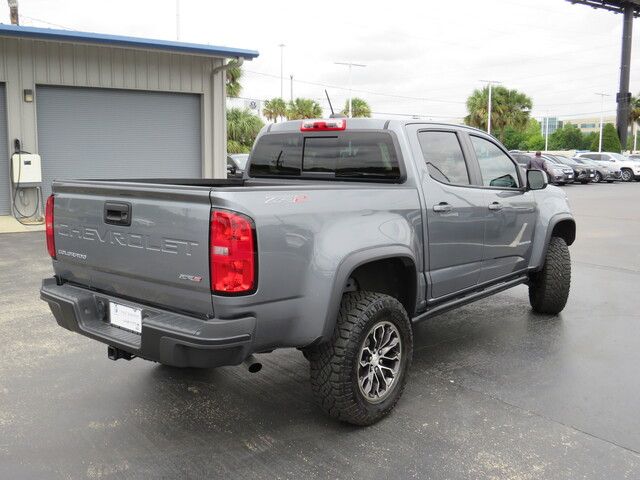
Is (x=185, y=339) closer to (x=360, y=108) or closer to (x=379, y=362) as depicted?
(x=379, y=362)

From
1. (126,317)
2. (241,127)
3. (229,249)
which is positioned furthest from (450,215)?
(241,127)

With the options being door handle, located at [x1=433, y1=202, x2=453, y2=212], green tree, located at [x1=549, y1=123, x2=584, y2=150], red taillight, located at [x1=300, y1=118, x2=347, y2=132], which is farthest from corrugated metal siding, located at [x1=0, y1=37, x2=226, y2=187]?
green tree, located at [x1=549, y1=123, x2=584, y2=150]

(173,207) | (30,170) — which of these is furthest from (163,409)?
(30,170)

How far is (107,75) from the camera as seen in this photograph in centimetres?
1362

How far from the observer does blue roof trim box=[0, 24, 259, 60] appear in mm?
11953

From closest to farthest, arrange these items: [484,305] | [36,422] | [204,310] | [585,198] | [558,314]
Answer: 1. [204,310]
2. [36,422]
3. [558,314]
4. [484,305]
5. [585,198]

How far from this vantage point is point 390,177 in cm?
425

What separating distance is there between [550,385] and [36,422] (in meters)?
3.35

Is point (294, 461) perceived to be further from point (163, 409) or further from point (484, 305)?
point (484, 305)

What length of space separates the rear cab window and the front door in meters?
0.28

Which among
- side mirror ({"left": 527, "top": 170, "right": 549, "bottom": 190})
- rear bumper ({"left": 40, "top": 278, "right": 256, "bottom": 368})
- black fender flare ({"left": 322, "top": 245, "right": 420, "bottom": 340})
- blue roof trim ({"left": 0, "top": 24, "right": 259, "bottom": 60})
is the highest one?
blue roof trim ({"left": 0, "top": 24, "right": 259, "bottom": 60})

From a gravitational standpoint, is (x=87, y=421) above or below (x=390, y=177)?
below

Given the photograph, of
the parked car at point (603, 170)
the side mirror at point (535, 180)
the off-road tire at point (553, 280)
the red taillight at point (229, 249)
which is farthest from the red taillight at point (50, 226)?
the parked car at point (603, 170)

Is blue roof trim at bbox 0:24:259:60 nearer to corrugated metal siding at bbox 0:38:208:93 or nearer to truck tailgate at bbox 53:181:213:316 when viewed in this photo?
corrugated metal siding at bbox 0:38:208:93
